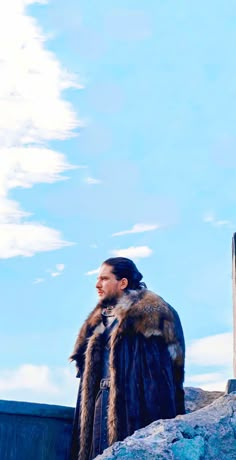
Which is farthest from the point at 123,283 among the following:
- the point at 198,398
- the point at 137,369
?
the point at 198,398

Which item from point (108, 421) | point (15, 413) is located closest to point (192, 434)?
point (108, 421)

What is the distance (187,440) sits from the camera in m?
3.45

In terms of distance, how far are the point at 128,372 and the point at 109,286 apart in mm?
658

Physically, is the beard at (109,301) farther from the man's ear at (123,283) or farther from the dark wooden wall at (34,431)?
the dark wooden wall at (34,431)

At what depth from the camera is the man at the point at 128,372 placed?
5.54 meters

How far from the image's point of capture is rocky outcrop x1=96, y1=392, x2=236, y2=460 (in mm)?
3297

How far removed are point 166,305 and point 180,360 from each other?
0.41 meters

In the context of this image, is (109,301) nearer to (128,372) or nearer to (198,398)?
(128,372)

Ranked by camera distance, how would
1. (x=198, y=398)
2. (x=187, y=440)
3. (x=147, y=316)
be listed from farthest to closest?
(x=198, y=398) < (x=147, y=316) < (x=187, y=440)

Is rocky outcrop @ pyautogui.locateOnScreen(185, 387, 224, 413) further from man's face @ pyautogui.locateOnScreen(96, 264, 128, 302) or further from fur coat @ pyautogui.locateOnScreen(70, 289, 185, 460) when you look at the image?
man's face @ pyautogui.locateOnScreen(96, 264, 128, 302)

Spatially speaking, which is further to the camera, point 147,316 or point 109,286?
point 109,286

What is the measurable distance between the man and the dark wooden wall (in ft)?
0.79

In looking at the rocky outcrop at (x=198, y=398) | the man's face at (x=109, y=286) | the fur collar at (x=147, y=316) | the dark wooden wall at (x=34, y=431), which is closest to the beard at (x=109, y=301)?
the man's face at (x=109, y=286)

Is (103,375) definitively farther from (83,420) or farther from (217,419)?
(217,419)
